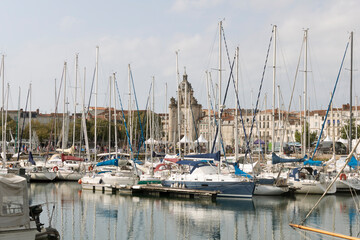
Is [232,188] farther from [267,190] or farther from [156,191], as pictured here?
[156,191]

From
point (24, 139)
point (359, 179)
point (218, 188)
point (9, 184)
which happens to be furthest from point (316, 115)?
point (9, 184)

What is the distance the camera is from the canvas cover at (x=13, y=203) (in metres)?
18.6

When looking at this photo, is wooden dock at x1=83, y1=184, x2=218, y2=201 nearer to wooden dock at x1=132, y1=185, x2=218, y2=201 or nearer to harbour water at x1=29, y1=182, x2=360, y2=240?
wooden dock at x1=132, y1=185, x2=218, y2=201

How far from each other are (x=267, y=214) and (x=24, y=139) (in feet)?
319

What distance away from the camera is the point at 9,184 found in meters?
19.0

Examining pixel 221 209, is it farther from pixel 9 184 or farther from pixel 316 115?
pixel 316 115

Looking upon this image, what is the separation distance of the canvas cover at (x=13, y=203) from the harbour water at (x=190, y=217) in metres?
1.98

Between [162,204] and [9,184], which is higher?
[9,184]

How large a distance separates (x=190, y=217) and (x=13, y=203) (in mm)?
14186

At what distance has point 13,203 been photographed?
62.4 ft

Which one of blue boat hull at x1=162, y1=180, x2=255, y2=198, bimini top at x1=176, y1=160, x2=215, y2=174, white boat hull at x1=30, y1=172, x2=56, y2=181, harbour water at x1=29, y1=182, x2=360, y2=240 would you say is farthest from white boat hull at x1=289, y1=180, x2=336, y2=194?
white boat hull at x1=30, y1=172, x2=56, y2=181

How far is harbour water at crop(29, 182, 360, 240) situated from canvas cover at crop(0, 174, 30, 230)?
198 centimetres

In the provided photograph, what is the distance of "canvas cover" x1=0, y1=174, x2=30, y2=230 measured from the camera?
734 inches

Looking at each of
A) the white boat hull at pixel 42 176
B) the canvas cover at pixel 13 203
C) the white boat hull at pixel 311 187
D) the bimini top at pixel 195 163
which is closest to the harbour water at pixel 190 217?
the white boat hull at pixel 311 187
